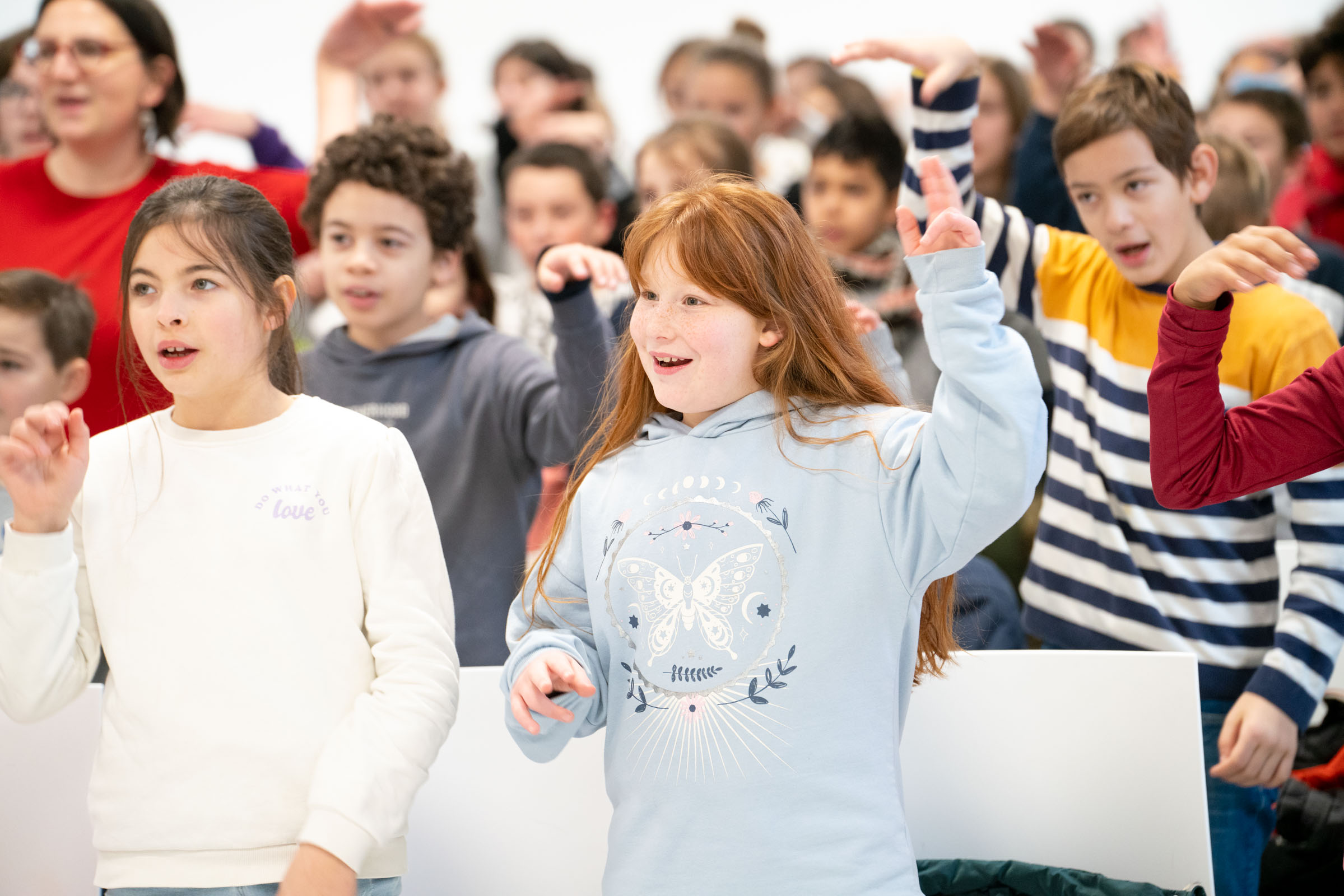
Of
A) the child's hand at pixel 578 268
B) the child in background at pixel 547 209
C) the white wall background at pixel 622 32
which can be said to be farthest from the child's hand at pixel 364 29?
the white wall background at pixel 622 32

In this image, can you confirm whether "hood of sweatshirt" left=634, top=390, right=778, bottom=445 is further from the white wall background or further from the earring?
the white wall background

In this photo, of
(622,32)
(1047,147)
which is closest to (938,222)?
(1047,147)

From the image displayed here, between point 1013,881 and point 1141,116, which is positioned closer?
point 1013,881

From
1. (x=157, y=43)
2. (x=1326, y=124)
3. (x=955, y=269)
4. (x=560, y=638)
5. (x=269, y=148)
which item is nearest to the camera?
(x=955, y=269)

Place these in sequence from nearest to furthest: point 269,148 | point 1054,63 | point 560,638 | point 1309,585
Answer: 1. point 560,638
2. point 1309,585
3. point 1054,63
4. point 269,148

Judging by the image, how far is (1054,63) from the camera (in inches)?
117

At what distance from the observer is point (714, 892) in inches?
54.9

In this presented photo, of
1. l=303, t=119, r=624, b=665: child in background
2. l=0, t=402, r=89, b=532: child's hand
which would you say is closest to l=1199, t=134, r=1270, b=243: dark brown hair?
l=303, t=119, r=624, b=665: child in background

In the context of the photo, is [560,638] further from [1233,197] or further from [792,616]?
[1233,197]

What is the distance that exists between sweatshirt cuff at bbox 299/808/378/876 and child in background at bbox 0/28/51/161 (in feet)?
10.8

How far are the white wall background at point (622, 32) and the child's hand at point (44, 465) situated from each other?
382cm

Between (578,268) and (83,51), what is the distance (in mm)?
1297

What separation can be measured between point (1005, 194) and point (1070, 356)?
1.64 meters

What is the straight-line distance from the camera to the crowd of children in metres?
1.42
